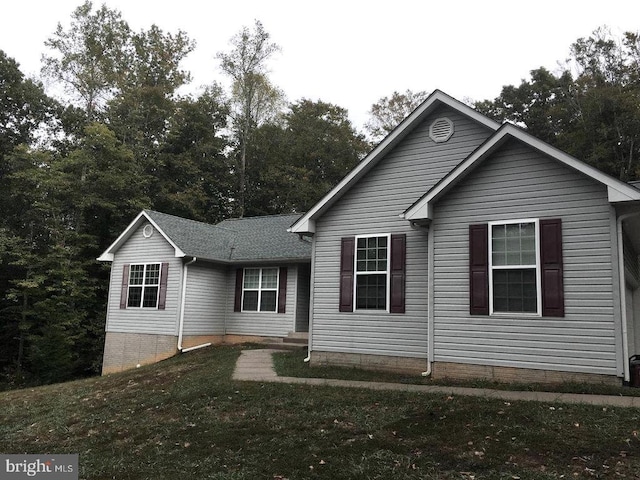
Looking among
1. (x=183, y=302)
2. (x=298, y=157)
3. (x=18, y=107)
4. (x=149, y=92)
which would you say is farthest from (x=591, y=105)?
(x=18, y=107)

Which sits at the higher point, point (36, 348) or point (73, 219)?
point (73, 219)

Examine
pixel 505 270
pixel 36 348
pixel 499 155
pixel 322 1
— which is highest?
pixel 322 1

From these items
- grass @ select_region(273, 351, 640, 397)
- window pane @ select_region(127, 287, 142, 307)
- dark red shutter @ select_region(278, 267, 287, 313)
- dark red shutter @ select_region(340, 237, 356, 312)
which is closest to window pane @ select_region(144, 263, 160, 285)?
window pane @ select_region(127, 287, 142, 307)

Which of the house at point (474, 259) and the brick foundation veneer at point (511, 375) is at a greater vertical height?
the house at point (474, 259)

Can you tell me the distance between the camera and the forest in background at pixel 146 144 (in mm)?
22469

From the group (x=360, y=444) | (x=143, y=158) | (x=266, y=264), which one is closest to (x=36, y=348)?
(x=266, y=264)

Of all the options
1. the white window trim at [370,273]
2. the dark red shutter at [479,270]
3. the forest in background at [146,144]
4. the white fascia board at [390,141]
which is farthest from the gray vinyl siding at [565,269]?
the forest in background at [146,144]

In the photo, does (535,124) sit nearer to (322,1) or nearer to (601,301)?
(322,1)

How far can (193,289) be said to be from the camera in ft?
53.2

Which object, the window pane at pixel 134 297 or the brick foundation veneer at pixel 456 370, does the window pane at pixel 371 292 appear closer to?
the brick foundation veneer at pixel 456 370

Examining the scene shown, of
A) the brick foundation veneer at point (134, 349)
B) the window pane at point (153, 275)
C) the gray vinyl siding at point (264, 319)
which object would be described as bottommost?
the brick foundation veneer at point (134, 349)

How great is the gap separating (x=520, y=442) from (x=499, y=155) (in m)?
5.82

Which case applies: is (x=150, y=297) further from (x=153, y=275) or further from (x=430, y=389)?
(x=430, y=389)

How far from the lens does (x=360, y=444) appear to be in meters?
5.99
